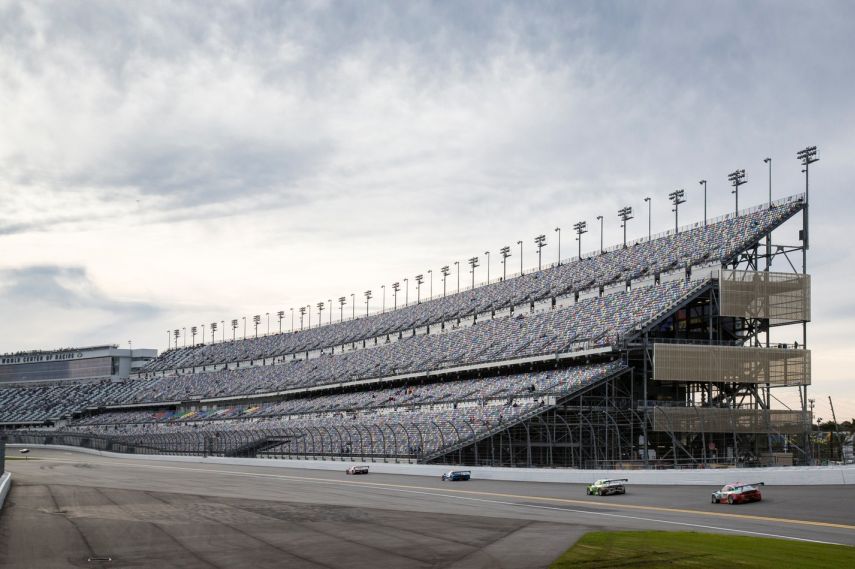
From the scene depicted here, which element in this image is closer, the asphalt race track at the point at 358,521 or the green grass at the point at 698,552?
the green grass at the point at 698,552

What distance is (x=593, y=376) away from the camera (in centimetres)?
6975

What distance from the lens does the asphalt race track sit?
2561 cm

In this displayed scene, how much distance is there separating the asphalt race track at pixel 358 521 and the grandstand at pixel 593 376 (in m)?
15.6

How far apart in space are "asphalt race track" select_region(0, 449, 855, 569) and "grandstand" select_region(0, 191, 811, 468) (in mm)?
15593

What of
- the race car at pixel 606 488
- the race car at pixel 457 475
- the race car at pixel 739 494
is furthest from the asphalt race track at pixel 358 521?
the race car at pixel 457 475

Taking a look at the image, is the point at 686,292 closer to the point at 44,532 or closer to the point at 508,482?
the point at 508,482

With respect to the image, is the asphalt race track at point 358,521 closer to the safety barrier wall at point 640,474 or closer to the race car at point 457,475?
the safety barrier wall at point 640,474

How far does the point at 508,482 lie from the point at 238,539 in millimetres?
29573

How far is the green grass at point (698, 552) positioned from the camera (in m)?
23.3

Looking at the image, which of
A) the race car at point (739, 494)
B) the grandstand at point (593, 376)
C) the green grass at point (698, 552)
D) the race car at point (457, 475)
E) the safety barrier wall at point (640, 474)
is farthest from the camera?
the grandstand at point (593, 376)

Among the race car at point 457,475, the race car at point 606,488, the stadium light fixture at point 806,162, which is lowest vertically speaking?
the race car at point 457,475

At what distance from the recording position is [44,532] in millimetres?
30922

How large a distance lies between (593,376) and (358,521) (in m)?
38.3

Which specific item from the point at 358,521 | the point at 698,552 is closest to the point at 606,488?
the point at 358,521
